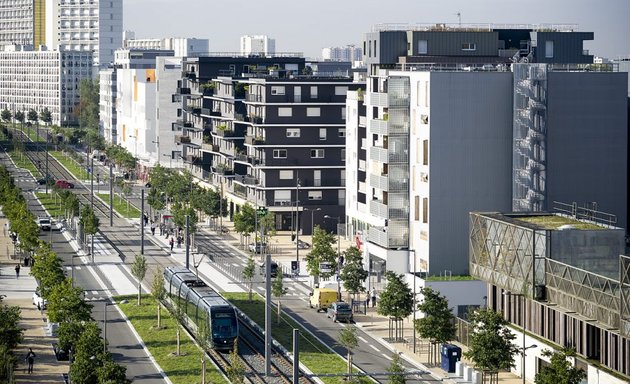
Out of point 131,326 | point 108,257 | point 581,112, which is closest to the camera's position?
point 131,326

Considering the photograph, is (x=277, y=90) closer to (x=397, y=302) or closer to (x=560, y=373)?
(x=397, y=302)

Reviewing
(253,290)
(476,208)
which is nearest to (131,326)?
(253,290)

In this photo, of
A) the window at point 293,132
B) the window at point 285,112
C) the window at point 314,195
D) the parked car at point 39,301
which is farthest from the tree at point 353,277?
the window at point 285,112

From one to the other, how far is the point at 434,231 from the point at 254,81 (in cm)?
5383

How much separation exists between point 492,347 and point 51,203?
115 m

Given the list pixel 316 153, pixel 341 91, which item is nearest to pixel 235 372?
pixel 316 153

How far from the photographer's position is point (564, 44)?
126m

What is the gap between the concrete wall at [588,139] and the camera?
10781 centimetres

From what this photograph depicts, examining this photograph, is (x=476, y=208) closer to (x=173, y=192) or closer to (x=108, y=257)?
(x=108, y=257)

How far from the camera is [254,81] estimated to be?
524 feet

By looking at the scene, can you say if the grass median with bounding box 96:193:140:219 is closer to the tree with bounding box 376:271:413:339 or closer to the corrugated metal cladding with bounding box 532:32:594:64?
the corrugated metal cladding with bounding box 532:32:594:64

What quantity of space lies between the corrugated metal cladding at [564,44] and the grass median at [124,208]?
63864 mm

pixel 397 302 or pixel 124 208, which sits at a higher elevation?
pixel 397 302

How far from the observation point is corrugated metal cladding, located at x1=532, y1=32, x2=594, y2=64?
126 m
